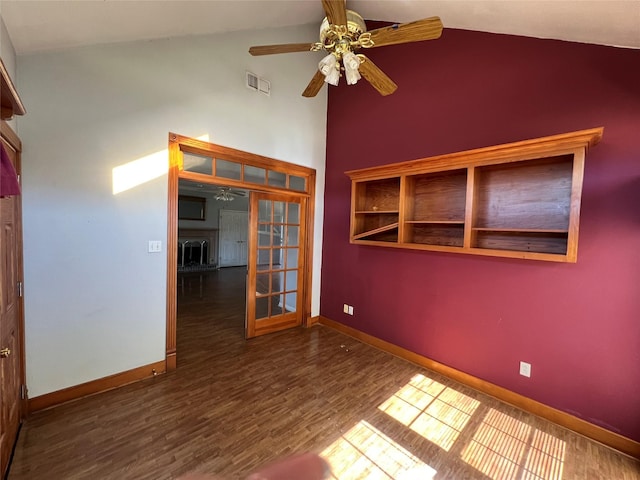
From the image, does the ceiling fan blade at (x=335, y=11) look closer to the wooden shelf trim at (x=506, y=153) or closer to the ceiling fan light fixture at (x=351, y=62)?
the ceiling fan light fixture at (x=351, y=62)

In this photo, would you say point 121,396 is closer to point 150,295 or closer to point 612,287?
point 150,295

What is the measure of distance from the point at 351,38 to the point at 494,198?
1.93 m

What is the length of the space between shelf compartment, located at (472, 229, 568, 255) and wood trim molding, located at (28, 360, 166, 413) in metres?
3.39

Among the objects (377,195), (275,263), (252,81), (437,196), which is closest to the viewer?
(437,196)

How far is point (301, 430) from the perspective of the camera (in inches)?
82.9

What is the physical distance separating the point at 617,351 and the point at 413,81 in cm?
314

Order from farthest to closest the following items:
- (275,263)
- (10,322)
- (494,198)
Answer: (275,263), (494,198), (10,322)

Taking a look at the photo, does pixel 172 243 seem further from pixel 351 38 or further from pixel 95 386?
pixel 351 38

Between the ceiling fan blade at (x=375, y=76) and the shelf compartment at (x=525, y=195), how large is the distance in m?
1.18

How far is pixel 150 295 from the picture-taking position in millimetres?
2734

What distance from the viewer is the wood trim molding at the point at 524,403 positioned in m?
2.02

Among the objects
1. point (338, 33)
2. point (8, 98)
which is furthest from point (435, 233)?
point (8, 98)

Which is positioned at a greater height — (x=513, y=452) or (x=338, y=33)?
(x=338, y=33)

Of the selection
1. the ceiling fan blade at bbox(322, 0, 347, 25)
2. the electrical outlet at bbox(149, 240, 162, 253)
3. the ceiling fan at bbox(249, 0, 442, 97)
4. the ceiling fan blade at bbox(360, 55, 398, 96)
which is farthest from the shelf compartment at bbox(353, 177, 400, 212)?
the electrical outlet at bbox(149, 240, 162, 253)
